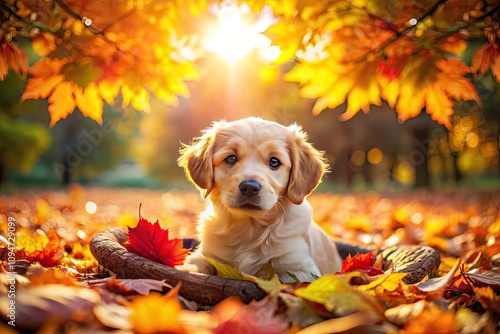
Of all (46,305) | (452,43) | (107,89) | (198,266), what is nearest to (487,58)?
(452,43)

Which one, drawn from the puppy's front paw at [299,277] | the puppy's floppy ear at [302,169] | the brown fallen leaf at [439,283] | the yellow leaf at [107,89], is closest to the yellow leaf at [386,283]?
the brown fallen leaf at [439,283]

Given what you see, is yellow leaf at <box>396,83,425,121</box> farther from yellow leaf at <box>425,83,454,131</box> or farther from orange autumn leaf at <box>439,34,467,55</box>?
orange autumn leaf at <box>439,34,467,55</box>

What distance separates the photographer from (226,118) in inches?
479

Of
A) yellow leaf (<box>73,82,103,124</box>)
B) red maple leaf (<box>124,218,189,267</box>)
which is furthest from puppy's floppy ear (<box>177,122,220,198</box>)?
yellow leaf (<box>73,82,103,124</box>)

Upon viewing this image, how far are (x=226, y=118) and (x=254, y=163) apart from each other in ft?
30.8

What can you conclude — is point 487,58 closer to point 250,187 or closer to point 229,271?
point 250,187

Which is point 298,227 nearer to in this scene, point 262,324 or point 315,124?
point 262,324

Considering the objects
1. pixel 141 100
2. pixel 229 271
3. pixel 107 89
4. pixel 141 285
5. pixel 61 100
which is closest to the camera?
pixel 141 285

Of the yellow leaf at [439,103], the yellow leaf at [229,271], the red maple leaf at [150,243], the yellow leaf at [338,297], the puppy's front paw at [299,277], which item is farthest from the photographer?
the yellow leaf at [439,103]

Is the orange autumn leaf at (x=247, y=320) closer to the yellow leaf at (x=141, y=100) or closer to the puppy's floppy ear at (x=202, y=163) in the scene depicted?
the puppy's floppy ear at (x=202, y=163)

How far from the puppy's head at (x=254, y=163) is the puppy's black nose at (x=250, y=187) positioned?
0.17ft

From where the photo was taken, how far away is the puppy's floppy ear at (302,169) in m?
2.98

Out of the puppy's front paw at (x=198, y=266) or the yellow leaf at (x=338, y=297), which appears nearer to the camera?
the yellow leaf at (x=338, y=297)

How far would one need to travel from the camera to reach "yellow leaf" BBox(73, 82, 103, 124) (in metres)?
3.35
